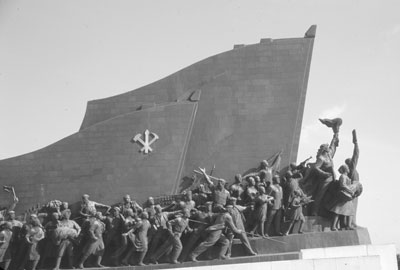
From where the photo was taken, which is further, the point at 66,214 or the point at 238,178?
the point at 238,178

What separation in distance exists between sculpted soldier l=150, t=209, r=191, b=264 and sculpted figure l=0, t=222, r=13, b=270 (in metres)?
3.36

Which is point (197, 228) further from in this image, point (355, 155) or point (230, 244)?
point (355, 155)

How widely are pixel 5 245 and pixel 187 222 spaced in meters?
4.17

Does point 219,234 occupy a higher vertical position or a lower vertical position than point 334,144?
lower

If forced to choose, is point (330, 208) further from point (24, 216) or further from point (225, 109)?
point (24, 216)

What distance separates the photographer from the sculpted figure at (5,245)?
12.8 m

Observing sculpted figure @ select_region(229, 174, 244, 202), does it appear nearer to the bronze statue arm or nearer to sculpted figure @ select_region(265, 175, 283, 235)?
sculpted figure @ select_region(265, 175, 283, 235)

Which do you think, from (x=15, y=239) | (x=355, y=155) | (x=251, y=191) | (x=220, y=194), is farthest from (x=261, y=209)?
(x=15, y=239)

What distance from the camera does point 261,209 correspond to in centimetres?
1267

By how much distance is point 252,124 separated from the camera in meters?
14.1

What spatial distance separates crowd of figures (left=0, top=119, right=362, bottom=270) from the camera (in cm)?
1258

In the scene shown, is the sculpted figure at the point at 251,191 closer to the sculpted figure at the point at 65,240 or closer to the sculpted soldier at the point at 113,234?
the sculpted soldier at the point at 113,234

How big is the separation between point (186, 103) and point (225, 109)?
1.00 meters

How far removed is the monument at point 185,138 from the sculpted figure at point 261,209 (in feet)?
1.51
